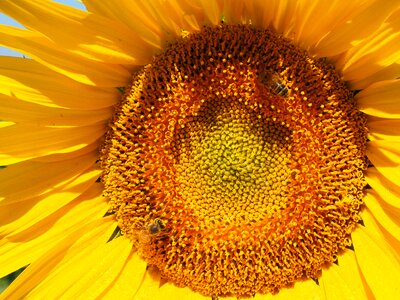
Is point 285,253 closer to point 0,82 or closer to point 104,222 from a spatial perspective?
point 104,222

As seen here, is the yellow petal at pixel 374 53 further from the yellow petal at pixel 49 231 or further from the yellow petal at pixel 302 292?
the yellow petal at pixel 49 231

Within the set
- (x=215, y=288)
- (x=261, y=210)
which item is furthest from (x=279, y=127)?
(x=215, y=288)

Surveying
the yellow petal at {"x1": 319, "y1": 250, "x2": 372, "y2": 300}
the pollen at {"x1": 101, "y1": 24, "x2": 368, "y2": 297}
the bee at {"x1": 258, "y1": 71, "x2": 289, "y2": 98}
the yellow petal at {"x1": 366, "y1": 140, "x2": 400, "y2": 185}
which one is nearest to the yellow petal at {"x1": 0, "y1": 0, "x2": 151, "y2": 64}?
the pollen at {"x1": 101, "y1": 24, "x2": 368, "y2": 297}

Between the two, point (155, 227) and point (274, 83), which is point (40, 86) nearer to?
point (155, 227)

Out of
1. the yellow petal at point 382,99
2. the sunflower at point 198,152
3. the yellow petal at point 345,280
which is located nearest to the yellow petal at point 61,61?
the sunflower at point 198,152

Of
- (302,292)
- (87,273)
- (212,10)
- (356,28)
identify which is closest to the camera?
(356,28)

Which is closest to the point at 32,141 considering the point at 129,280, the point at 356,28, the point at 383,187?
the point at 129,280

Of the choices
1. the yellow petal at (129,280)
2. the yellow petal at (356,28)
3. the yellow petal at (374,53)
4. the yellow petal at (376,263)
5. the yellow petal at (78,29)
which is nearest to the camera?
the yellow petal at (356,28)
